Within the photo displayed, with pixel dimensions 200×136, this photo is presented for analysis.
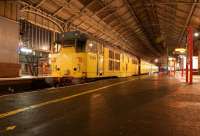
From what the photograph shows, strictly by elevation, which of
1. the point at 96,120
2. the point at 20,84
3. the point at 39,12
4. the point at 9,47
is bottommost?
the point at 96,120

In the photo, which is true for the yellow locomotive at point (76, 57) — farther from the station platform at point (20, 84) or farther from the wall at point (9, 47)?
the wall at point (9, 47)

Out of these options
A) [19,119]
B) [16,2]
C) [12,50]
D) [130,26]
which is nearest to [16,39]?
[12,50]

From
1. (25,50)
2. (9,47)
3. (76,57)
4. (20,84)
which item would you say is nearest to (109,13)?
(25,50)

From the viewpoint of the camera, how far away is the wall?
59.6 feet

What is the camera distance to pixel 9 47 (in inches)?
752

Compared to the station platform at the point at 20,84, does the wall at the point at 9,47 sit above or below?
above

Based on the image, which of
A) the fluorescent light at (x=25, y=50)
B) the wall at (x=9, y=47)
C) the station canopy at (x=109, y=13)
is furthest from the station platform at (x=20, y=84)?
the fluorescent light at (x=25, y=50)

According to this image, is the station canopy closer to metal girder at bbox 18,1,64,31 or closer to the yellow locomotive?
metal girder at bbox 18,1,64,31

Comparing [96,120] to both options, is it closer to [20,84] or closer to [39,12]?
[20,84]

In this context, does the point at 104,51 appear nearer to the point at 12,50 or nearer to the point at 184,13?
the point at 12,50

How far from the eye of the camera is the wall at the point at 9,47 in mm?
18156

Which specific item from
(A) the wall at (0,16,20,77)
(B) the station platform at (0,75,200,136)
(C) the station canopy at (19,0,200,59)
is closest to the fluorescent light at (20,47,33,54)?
(C) the station canopy at (19,0,200,59)

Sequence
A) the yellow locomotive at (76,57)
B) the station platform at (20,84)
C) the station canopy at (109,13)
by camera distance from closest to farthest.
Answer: the station platform at (20,84) → the yellow locomotive at (76,57) → the station canopy at (109,13)

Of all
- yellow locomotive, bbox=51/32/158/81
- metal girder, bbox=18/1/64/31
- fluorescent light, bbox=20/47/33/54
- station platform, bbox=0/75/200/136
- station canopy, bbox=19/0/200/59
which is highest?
station canopy, bbox=19/0/200/59
